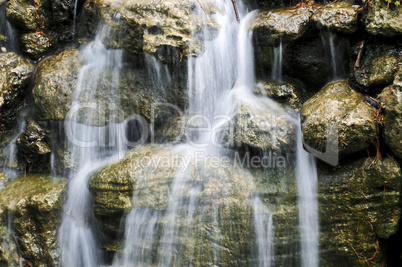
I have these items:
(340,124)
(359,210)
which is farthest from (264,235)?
(340,124)

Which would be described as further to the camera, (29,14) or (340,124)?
(29,14)

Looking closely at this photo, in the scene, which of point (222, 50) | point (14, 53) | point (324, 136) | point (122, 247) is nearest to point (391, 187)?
point (324, 136)

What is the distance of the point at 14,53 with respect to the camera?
5125 millimetres

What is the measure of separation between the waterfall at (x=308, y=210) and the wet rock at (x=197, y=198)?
54cm

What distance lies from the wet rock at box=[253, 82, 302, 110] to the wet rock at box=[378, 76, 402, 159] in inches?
42.6

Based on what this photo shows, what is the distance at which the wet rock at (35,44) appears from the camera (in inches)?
206

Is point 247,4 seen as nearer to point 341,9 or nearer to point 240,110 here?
point 341,9

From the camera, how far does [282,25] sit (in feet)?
13.8

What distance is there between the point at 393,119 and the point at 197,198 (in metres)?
2.18

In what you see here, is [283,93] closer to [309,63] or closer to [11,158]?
[309,63]

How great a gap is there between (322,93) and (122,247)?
9.90ft

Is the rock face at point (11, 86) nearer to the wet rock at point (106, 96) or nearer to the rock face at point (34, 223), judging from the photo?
the wet rock at point (106, 96)

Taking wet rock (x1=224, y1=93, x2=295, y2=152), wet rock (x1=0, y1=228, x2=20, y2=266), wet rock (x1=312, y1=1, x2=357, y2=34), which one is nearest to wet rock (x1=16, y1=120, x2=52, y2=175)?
wet rock (x1=0, y1=228, x2=20, y2=266)

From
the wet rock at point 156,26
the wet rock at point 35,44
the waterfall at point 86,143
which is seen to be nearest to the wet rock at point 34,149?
the waterfall at point 86,143
